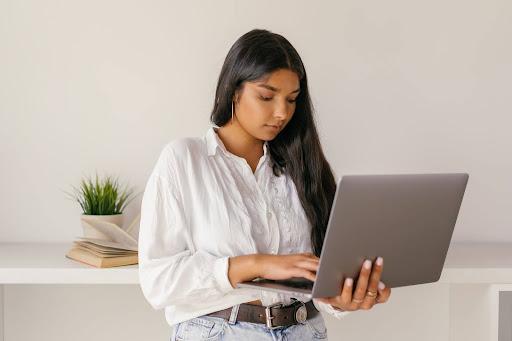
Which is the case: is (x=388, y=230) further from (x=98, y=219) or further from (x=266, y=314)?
(x=98, y=219)

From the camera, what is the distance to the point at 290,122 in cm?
207

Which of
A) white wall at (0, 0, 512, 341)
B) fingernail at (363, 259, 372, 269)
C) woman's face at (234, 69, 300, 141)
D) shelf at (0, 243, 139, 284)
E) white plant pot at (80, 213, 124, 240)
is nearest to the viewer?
fingernail at (363, 259, 372, 269)

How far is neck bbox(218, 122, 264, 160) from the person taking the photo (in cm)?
202

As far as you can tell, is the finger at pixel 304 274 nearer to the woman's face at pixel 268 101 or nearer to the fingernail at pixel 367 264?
the fingernail at pixel 367 264

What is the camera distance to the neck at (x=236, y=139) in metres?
2.02

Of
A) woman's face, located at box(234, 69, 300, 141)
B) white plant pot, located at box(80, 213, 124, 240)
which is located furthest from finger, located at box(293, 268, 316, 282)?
white plant pot, located at box(80, 213, 124, 240)

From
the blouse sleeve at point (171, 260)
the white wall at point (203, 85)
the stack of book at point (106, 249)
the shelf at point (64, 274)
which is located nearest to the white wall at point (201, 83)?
the white wall at point (203, 85)

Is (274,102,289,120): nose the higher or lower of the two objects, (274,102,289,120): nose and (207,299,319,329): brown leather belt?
the higher

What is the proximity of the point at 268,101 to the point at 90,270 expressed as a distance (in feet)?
2.80

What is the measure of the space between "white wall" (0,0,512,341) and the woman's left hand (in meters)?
1.19

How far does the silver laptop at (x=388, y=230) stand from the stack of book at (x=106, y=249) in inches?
31.4

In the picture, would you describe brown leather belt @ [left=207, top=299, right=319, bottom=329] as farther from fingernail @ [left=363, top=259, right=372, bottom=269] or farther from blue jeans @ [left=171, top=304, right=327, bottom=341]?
fingernail @ [left=363, top=259, right=372, bottom=269]

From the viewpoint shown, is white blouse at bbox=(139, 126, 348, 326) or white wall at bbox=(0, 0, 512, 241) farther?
white wall at bbox=(0, 0, 512, 241)

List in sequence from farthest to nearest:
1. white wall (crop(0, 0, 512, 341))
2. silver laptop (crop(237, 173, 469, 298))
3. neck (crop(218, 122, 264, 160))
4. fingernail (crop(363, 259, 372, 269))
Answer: white wall (crop(0, 0, 512, 341)) < neck (crop(218, 122, 264, 160)) < fingernail (crop(363, 259, 372, 269)) < silver laptop (crop(237, 173, 469, 298))
